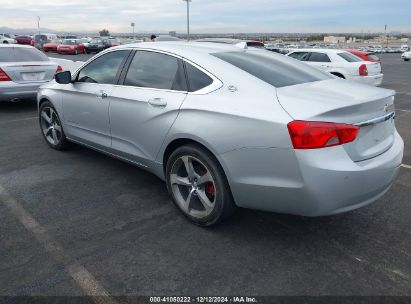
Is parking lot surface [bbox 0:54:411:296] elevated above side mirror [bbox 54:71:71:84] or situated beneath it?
situated beneath

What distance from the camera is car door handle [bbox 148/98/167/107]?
11.3 feet

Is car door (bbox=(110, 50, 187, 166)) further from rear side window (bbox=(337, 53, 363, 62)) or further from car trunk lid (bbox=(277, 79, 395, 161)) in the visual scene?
rear side window (bbox=(337, 53, 363, 62))

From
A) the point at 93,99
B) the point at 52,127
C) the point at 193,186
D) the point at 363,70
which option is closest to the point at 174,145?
the point at 193,186

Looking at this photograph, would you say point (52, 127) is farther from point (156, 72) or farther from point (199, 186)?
point (199, 186)

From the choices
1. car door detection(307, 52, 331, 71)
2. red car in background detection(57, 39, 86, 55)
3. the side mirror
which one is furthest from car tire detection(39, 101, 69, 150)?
red car in background detection(57, 39, 86, 55)

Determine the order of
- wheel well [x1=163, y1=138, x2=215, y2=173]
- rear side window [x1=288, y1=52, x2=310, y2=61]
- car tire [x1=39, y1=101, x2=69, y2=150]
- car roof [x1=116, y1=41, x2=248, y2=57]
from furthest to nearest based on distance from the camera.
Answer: rear side window [x1=288, y1=52, x2=310, y2=61], car tire [x1=39, y1=101, x2=69, y2=150], car roof [x1=116, y1=41, x2=248, y2=57], wheel well [x1=163, y1=138, x2=215, y2=173]

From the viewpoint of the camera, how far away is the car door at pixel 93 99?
167 inches

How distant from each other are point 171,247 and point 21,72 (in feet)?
23.1

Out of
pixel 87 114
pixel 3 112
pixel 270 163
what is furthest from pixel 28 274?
pixel 3 112

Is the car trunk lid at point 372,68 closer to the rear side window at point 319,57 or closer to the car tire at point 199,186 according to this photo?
the rear side window at point 319,57

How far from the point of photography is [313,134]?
258cm

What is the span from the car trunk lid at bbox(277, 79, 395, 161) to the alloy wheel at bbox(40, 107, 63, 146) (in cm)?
362

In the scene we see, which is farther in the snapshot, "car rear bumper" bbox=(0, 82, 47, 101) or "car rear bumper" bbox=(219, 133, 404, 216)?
"car rear bumper" bbox=(0, 82, 47, 101)

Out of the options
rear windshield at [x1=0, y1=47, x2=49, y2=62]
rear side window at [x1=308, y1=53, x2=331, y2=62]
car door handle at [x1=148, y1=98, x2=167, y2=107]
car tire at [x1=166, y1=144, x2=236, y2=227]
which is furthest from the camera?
rear side window at [x1=308, y1=53, x2=331, y2=62]
